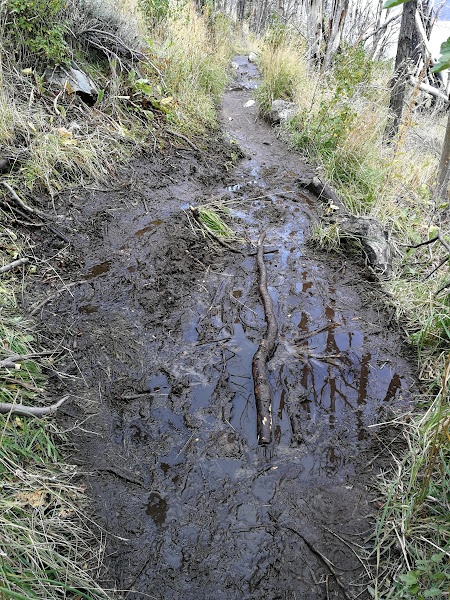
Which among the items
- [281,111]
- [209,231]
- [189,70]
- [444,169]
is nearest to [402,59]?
[281,111]

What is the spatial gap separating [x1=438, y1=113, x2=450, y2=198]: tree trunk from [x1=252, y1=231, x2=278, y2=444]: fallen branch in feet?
8.04

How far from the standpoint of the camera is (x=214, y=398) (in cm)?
242

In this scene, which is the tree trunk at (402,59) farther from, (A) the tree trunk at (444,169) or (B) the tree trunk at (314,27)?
(B) the tree trunk at (314,27)

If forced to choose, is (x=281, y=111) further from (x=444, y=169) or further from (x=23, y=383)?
(x=23, y=383)

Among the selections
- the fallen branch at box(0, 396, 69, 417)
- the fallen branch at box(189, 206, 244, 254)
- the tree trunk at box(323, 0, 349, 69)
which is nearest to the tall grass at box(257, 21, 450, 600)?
the tree trunk at box(323, 0, 349, 69)

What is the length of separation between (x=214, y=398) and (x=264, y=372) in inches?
13.8

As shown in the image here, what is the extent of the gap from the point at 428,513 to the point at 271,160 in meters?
4.90

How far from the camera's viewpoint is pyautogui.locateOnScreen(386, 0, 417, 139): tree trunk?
17.3 ft

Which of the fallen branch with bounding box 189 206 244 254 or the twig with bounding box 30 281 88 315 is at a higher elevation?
the fallen branch with bounding box 189 206 244 254

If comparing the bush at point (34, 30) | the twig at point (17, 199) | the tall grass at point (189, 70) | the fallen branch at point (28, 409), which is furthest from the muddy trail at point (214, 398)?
the tall grass at point (189, 70)

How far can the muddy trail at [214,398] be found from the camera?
1.74 m

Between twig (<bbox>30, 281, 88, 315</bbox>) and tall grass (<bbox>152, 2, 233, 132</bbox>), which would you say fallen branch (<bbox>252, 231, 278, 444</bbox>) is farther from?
tall grass (<bbox>152, 2, 233, 132</bbox>)

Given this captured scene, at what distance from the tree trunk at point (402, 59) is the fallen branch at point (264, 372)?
3874mm

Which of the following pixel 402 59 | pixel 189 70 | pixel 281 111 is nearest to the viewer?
pixel 402 59
